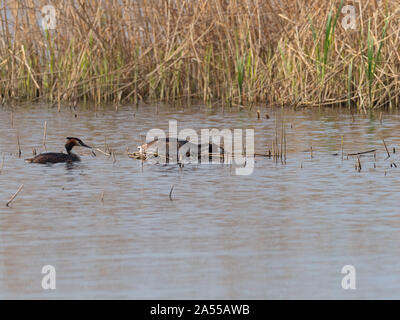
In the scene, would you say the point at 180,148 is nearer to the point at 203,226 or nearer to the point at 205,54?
the point at 203,226

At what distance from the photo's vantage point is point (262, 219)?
7566 millimetres

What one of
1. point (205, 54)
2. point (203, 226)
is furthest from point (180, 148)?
point (205, 54)

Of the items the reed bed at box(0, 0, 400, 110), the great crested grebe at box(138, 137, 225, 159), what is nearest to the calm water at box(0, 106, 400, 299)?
the great crested grebe at box(138, 137, 225, 159)

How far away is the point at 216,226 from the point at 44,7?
9688 millimetres

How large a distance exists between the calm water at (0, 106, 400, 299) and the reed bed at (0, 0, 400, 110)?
2892 millimetres

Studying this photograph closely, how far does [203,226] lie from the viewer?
7.27 meters

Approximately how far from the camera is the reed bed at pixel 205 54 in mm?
15023

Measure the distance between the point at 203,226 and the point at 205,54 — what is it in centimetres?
943

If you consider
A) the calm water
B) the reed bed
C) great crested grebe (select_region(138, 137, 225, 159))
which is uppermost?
the reed bed

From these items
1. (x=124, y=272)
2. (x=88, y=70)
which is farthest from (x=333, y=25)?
(x=124, y=272)

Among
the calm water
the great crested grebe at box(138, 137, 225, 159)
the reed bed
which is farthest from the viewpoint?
the reed bed

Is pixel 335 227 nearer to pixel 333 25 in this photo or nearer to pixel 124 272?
pixel 124 272

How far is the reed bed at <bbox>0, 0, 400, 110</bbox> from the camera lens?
15023mm

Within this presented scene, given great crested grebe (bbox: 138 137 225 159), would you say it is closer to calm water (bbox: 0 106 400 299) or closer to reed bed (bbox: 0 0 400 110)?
calm water (bbox: 0 106 400 299)
